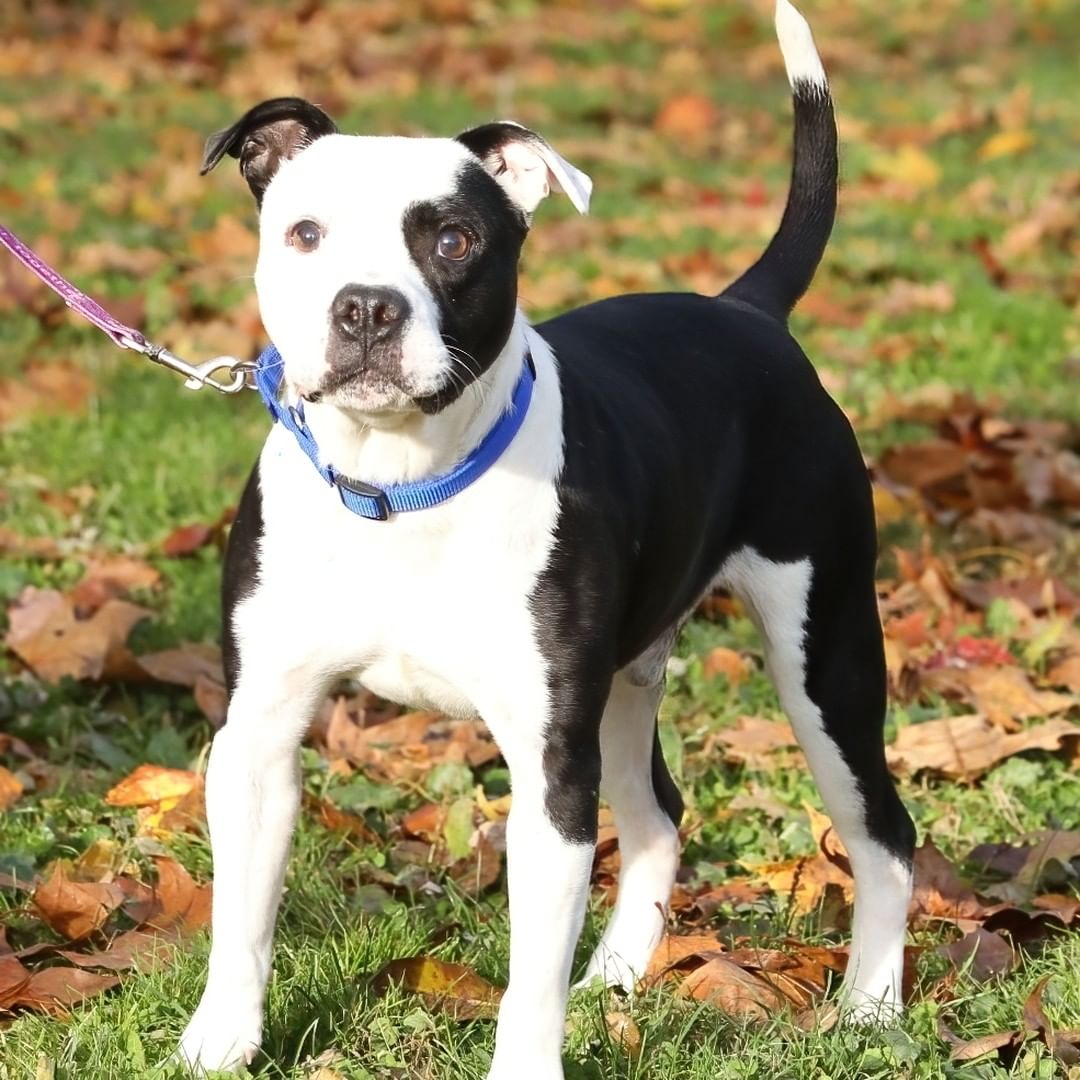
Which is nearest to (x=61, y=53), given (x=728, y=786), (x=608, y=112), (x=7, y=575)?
(x=608, y=112)

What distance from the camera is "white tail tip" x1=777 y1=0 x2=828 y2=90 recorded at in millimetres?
4172

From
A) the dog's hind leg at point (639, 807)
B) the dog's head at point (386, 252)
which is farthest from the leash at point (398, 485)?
the dog's hind leg at point (639, 807)

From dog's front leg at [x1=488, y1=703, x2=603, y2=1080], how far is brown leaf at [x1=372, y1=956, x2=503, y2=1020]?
412 mm

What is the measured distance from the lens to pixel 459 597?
10.8 ft

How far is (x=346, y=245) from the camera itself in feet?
10.4

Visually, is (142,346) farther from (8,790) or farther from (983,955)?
(983,955)

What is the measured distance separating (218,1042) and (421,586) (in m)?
0.84

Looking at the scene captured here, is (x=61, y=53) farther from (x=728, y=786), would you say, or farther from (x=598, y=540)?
(x=598, y=540)

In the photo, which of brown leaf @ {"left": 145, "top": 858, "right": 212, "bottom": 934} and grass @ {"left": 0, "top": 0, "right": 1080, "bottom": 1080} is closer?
grass @ {"left": 0, "top": 0, "right": 1080, "bottom": 1080}

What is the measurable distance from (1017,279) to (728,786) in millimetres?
5030

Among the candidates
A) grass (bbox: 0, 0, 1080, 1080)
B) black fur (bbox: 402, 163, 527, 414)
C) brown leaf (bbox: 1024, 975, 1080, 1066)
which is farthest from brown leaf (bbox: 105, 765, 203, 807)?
brown leaf (bbox: 1024, 975, 1080, 1066)

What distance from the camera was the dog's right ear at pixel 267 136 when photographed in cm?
338

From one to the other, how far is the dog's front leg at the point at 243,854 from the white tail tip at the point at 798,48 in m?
1.78

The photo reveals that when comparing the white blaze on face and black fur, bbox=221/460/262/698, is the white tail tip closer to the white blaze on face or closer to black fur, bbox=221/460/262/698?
the white blaze on face
